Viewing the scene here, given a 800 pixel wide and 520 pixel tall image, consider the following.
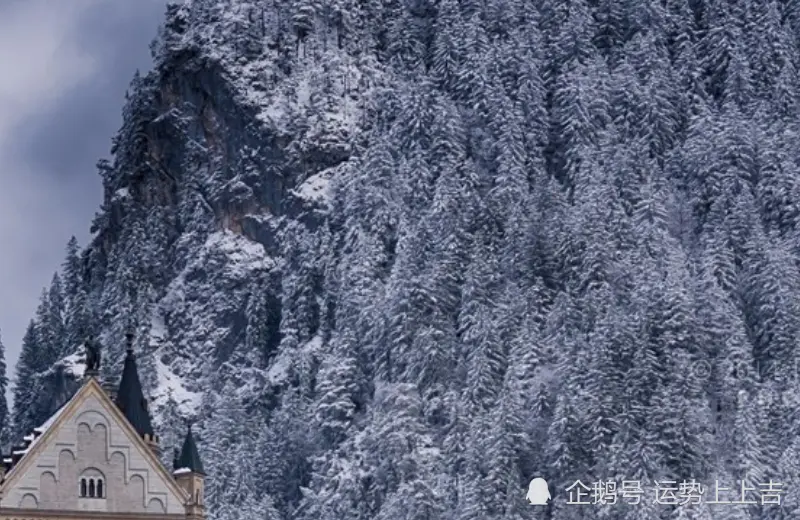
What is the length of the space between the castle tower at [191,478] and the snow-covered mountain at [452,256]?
18371 millimetres

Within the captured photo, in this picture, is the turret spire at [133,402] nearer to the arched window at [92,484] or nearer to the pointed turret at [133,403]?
the pointed turret at [133,403]

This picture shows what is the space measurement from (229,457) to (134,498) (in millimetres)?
34547

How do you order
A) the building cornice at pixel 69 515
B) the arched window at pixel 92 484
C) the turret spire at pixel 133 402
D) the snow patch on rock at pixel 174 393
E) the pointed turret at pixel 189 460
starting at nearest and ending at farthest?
1. the building cornice at pixel 69 515
2. the arched window at pixel 92 484
3. the pointed turret at pixel 189 460
4. the turret spire at pixel 133 402
5. the snow patch on rock at pixel 174 393

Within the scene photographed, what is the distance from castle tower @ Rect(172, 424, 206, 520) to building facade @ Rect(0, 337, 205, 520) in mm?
145

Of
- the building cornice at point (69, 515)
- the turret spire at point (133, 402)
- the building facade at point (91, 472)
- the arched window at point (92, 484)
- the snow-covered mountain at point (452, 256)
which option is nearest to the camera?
the building cornice at point (69, 515)

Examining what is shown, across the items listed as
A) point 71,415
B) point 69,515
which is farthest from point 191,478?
point 71,415

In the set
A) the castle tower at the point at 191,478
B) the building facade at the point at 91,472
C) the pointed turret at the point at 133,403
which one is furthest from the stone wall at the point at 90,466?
the pointed turret at the point at 133,403

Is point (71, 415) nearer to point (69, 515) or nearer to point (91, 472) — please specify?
point (91, 472)

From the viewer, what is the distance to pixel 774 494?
119m

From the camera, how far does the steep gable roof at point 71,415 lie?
101 meters

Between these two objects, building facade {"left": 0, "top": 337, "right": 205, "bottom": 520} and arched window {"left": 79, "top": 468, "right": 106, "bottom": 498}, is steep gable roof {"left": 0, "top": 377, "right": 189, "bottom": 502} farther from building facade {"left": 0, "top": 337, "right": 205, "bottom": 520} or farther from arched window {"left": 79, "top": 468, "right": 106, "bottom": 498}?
arched window {"left": 79, "top": 468, "right": 106, "bottom": 498}

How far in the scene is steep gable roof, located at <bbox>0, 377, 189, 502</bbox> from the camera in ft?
332

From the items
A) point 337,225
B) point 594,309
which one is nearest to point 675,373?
point 594,309

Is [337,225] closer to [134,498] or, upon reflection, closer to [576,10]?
[576,10]
